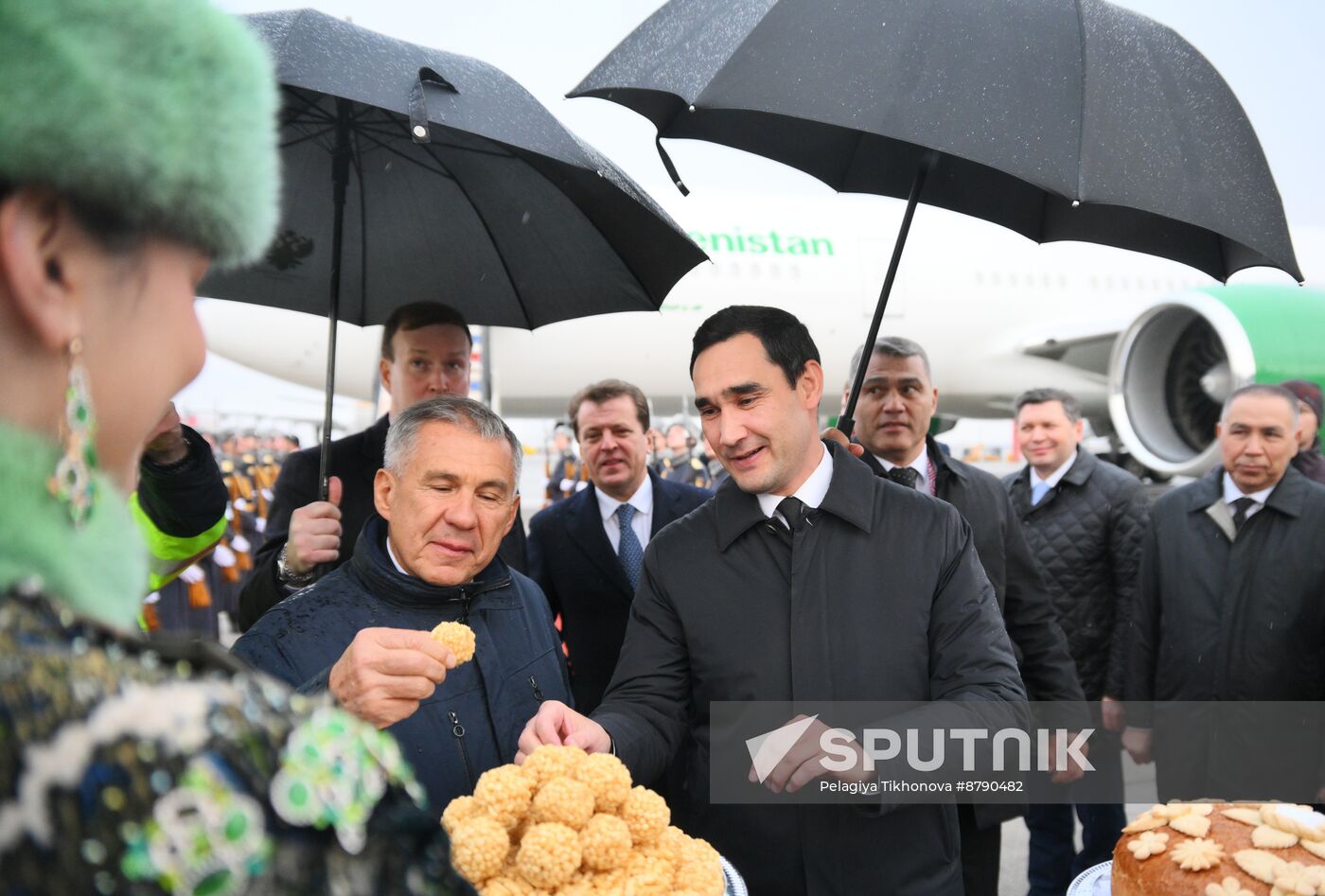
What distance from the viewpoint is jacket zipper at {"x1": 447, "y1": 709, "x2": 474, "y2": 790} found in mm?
1835

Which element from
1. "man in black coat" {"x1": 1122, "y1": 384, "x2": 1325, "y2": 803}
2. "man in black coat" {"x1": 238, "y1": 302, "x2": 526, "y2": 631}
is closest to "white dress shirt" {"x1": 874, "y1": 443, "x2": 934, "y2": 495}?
"man in black coat" {"x1": 1122, "y1": 384, "x2": 1325, "y2": 803}

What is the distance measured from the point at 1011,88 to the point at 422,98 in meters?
1.16

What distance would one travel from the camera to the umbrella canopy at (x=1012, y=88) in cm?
202

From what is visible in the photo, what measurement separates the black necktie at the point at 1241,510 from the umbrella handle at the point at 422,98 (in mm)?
3194

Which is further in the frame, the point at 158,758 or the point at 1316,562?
the point at 1316,562

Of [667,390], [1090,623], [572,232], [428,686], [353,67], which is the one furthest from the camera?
[667,390]

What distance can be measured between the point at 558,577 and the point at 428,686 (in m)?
2.31

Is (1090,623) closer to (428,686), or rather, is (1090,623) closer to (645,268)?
(645,268)

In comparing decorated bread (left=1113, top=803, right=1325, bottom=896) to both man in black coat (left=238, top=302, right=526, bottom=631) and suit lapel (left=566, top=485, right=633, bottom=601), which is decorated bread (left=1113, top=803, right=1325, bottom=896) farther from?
suit lapel (left=566, top=485, right=633, bottom=601)

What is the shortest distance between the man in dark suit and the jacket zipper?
4.75 feet

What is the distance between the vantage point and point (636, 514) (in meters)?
3.86

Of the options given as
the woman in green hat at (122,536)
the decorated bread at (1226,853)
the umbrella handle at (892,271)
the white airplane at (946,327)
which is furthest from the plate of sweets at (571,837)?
the white airplane at (946,327)

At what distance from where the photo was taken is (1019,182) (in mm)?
2920

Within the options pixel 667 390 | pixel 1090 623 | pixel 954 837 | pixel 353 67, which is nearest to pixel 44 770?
pixel 353 67
